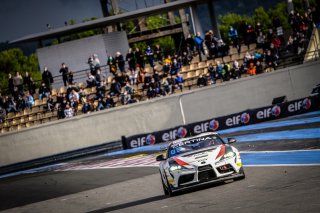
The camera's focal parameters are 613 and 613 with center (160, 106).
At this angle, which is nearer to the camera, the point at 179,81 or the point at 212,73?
the point at 212,73

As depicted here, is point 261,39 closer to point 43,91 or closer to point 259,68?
point 259,68

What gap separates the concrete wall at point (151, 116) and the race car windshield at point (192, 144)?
57.7 feet

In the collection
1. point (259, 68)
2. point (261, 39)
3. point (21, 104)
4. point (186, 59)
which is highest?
point (261, 39)

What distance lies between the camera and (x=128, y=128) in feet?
105

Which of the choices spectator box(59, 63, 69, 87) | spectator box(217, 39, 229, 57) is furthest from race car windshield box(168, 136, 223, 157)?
Result: spectator box(59, 63, 69, 87)

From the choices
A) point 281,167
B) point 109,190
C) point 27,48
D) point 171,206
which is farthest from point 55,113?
point 27,48

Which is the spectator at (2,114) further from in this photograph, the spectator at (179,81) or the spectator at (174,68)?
the spectator at (179,81)

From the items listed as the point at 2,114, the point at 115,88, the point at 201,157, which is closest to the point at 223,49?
the point at 115,88

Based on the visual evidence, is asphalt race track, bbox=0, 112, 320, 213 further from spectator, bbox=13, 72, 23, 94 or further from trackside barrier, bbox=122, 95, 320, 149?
spectator, bbox=13, 72, 23, 94

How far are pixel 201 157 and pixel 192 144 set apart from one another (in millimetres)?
1277

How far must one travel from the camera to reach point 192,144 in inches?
545

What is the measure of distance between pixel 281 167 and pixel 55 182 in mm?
9722

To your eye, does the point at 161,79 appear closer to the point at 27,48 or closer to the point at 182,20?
the point at 182,20

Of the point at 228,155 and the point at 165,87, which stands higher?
the point at 165,87
